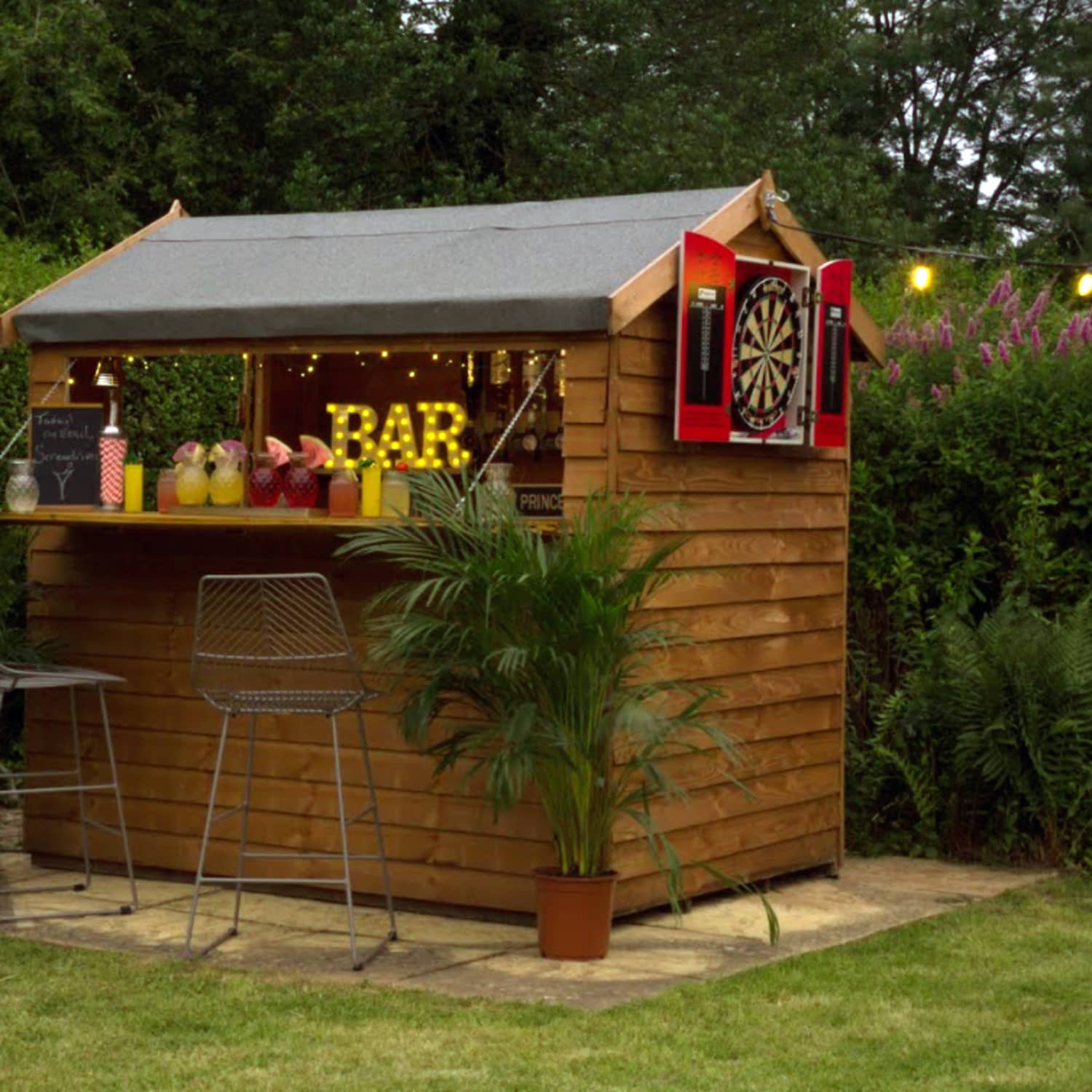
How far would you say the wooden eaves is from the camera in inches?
267

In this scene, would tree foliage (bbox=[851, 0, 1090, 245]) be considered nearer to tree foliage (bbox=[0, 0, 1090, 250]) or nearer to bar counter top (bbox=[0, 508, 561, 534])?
tree foliage (bbox=[0, 0, 1090, 250])

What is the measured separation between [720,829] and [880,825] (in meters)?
1.70

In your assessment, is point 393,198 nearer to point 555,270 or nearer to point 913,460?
point 913,460

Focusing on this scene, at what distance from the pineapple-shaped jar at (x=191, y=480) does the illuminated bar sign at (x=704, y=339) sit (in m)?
1.80

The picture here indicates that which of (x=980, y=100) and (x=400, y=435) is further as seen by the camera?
(x=980, y=100)

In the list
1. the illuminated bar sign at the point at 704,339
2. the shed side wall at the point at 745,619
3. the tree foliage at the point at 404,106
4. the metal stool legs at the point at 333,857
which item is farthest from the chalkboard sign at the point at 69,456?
the tree foliage at the point at 404,106

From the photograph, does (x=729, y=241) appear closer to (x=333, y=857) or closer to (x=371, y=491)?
(x=371, y=491)

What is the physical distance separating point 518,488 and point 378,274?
951mm

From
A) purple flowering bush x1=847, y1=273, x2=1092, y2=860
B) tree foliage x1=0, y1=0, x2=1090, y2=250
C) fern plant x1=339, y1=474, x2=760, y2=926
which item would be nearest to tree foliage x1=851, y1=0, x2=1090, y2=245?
tree foliage x1=0, y1=0, x2=1090, y2=250

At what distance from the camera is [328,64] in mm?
18672

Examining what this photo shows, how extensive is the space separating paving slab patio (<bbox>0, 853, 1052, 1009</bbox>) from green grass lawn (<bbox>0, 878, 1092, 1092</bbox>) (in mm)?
192

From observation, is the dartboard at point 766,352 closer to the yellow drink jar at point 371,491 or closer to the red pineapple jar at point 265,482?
the yellow drink jar at point 371,491

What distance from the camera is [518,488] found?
25.7 feet

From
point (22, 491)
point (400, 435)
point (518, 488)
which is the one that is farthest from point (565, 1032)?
point (400, 435)
